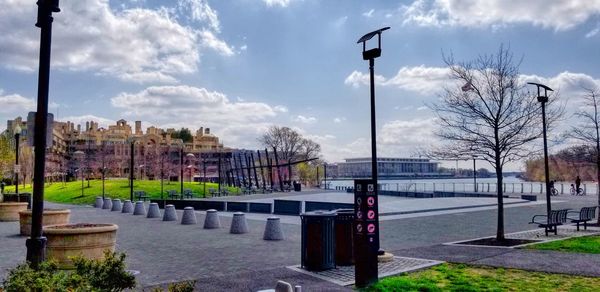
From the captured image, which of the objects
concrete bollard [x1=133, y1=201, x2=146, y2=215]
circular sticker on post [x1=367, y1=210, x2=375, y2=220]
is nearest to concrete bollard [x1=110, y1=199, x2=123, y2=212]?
concrete bollard [x1=133, y1=201, x2=146, y2=215]

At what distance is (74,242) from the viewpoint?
10.7m

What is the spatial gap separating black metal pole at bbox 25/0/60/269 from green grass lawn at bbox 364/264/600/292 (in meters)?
5.20

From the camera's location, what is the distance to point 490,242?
46.3 ft

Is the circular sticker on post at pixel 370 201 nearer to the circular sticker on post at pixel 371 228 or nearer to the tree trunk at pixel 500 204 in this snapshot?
the circular sticker on post at pixel 371 228

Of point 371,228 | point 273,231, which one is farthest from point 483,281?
point 273,231

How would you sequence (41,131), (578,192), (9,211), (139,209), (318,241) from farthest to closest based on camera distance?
(578,192)
(139,209)
(9,211)
(318,241)
(41,131)

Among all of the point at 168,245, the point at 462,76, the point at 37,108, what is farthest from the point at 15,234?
the point at 462,76

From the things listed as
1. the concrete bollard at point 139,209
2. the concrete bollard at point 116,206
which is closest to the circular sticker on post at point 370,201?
the concrete bollard at point 139,209

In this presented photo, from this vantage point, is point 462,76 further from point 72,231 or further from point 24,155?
point 24,155

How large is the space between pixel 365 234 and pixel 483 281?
2.21 metres

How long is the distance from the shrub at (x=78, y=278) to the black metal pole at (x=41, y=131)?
1.87m

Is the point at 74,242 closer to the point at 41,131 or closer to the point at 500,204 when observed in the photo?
the point at 41,131

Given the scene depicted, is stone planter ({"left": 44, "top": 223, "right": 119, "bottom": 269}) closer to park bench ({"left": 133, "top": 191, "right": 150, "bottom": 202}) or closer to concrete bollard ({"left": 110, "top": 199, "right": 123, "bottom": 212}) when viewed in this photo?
concrete bollard ({"left": 110, "top": 199, "right": 123, "bottom": 212})

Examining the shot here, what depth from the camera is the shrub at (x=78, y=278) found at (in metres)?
4.70
